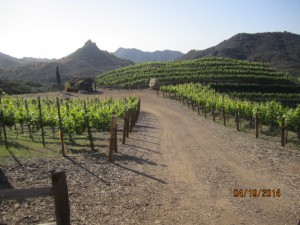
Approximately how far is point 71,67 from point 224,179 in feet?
490

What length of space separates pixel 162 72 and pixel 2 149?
68.9 meters

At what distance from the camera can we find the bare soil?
888 centimetres

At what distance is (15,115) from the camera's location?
20.4 m

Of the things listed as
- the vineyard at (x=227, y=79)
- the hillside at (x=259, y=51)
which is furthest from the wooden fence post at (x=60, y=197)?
the hillside at (x=259, y=51)

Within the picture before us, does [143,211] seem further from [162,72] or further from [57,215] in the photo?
[162,72]

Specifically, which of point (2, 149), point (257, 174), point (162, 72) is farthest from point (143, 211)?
point (162, 72)

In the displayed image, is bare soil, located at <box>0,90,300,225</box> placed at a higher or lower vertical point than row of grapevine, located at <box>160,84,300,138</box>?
lower

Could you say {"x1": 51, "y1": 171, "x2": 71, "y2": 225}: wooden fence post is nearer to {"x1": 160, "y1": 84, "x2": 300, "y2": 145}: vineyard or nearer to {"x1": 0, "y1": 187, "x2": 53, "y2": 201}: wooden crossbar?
{"x1": 0, "y1": 187, "x2": 53, "y2": 201}: wooden crossbar

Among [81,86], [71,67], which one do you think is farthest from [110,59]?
[81,86]

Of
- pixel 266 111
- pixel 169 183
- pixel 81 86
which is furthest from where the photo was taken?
pixel 81 86

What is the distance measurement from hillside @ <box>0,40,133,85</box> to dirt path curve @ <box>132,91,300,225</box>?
89.5m

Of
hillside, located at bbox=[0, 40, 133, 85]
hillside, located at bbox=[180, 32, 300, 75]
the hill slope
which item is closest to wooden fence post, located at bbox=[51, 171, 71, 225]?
the hill slope

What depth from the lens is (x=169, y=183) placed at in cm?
1175
